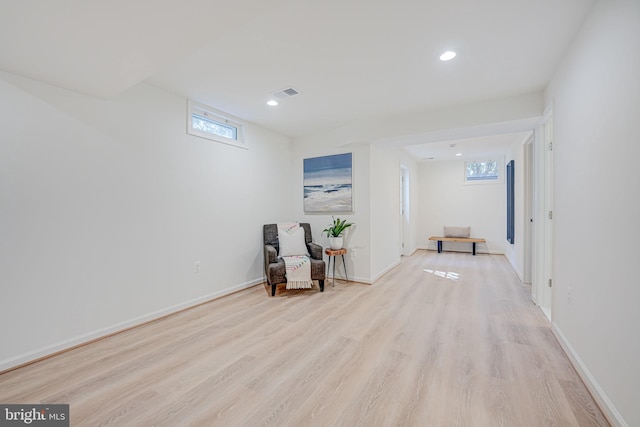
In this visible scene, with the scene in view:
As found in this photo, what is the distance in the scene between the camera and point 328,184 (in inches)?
170

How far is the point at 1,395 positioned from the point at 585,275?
3.83 metres

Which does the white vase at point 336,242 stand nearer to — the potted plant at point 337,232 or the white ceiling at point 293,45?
the potted plant at point 337,232

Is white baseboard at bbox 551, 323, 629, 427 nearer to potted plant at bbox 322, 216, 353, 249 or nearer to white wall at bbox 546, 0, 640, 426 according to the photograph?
white wall at bbox 546, 0, 640, 426

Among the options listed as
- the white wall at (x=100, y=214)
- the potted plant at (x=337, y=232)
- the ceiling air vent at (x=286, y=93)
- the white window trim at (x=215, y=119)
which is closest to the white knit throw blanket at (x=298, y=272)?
the potted plant at (x=337, y=232)

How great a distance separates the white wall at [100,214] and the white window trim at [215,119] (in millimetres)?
89

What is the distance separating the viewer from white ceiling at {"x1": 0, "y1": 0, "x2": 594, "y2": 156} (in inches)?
58.9

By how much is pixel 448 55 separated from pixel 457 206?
217 inches

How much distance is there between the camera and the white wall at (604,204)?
48.8 inches

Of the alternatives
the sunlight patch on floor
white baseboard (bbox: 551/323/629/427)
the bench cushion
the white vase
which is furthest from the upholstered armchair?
the bench cushion

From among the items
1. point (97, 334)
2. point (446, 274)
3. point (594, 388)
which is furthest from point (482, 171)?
point (97, 334)

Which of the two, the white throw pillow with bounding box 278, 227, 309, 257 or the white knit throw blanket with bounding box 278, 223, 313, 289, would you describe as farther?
the white throw pillow with bounding box 278, 227, 309, 257

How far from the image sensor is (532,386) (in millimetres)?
1681

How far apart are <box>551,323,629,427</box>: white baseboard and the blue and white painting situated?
2.78m

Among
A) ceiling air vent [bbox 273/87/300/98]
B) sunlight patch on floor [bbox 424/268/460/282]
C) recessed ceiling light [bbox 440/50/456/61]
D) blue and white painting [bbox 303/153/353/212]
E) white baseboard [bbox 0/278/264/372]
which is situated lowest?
sunlight patch on floor [bbox 424/268/460/282]
